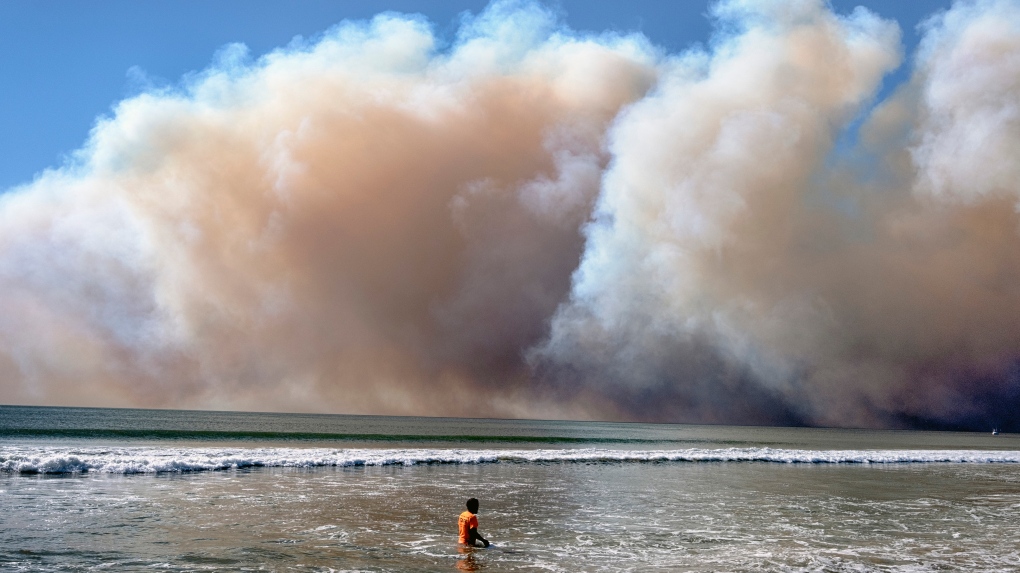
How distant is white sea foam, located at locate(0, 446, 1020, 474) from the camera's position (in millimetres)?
31094

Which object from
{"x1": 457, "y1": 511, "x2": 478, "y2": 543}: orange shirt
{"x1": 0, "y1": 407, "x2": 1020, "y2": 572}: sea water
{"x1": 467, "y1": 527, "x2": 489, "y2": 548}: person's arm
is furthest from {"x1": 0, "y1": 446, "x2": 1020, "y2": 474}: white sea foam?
{"x1": 467, "y1": 527, "x2": 489, "y2": 548}: person's arm

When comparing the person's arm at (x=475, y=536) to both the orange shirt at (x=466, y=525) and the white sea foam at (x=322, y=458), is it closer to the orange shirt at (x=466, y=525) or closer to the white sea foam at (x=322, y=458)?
the orange shirt at (x=466, y=525)

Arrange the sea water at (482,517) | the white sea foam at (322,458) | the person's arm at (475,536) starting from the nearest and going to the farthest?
1. the sea water at (482,517)
2. the person's arm at (475,536)
3. the white sea foam at (322,458)

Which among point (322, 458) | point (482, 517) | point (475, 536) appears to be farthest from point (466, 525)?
point (322, 458)

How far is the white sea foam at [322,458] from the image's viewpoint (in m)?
31.1

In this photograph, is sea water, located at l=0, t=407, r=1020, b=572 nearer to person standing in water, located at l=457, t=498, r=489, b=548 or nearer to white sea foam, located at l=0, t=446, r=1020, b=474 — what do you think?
white sea foam, located at l=0, t=446, r=1020, b=474

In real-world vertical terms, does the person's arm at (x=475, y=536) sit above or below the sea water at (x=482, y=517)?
above

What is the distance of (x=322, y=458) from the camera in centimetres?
3925

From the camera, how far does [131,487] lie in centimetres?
2628

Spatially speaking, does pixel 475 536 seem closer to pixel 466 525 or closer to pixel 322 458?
pixel 466 525

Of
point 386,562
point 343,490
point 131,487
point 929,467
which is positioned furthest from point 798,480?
point 131,487

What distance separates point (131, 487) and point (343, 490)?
305 inches

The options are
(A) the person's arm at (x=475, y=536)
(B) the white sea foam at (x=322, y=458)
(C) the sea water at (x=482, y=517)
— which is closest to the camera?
(C) the sea water at (x=482, y=517)

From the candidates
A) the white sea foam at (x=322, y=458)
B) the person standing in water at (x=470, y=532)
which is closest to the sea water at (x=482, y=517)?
the white sea foam at (x=322, y=458)
